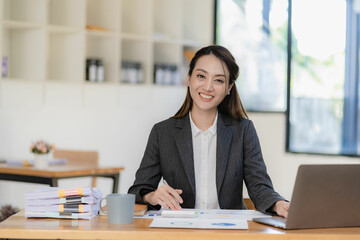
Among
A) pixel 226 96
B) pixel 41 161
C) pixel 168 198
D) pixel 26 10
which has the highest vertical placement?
pixel 26 10

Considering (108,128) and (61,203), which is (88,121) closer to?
(108,128)

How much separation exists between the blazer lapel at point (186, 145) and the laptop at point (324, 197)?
658 mm

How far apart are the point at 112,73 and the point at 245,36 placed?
1.63 metres

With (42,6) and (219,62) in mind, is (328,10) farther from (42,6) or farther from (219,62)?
(219,62)

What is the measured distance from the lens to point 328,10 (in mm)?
6078

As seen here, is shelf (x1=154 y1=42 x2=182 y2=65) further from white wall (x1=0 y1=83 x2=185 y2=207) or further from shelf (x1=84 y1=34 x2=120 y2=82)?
shelf (x1=84 y1=34 x2=120 y2=82)

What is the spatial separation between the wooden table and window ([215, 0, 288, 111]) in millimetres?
2467

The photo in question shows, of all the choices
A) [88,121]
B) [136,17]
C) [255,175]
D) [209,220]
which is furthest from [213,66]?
[136,17]

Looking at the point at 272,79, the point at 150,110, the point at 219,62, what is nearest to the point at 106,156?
the point at 150,110

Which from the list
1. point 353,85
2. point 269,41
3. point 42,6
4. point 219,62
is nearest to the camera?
point 219,62

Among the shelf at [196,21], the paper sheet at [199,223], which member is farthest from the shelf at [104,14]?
the paper sheet at [199,223]

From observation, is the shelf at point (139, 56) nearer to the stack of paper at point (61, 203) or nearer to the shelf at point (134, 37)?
the shelf at point (134, 37)

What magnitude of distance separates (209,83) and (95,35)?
3.15 metres

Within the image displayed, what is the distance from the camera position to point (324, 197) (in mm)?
1890
